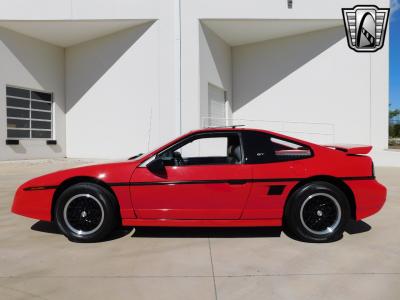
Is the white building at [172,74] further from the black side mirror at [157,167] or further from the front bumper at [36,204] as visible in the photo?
the black side mirror at [157,167]

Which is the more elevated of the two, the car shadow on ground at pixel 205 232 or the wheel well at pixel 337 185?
the wheel well at pixel 337 185

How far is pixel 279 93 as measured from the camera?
17.5 metres

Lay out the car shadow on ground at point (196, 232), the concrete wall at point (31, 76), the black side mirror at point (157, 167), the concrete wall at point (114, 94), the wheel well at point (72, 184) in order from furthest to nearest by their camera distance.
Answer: the concrete wall at point (114, 94) < the concrete wall at point (31, 76) < the car shadow on ground at point (196, 232) < the wheel well at point (72, 184) < the black side mirror at point (157, 167)

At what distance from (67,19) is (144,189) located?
1348 centimetres

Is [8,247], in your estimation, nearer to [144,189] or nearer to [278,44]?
[144,189]

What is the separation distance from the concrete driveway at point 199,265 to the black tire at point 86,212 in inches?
5.3

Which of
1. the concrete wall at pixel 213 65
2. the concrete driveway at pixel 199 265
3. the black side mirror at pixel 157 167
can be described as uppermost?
the concrete wall at pixel 213 65

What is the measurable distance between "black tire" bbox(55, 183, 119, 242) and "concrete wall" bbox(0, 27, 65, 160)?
12580mm

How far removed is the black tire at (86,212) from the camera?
3.81 metres

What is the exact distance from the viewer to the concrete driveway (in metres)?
2.65

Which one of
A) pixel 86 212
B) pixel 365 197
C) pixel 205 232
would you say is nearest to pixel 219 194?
pixel 205 232

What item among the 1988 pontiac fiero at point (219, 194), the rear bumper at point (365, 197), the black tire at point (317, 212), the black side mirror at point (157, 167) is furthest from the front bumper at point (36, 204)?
the rear bumper at point (365, 197)

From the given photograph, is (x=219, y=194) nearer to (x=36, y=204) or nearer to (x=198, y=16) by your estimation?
(x=36, y=204)

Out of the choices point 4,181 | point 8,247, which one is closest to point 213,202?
point 8,247
